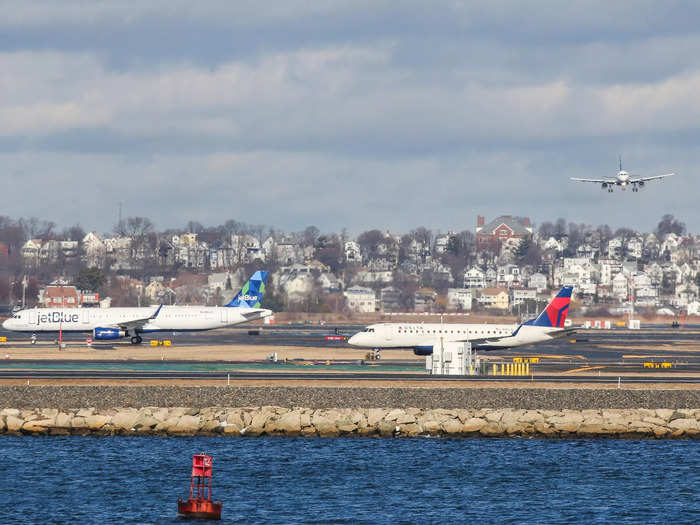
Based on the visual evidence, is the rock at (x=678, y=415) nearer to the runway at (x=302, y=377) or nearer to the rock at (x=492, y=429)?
the rock at (x=492, y=429)

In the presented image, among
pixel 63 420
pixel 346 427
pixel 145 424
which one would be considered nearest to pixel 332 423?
pixel 346 427

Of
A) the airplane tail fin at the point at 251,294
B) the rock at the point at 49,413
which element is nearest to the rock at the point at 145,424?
the rock at the point at 49,413

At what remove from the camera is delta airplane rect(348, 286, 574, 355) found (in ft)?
297

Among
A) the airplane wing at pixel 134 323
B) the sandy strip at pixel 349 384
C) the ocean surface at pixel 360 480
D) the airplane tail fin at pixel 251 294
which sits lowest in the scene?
the ocean surface at pixel 360 480

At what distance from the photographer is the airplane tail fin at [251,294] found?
12400 centimetres

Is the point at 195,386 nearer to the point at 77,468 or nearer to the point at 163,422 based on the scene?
the point at 163,422

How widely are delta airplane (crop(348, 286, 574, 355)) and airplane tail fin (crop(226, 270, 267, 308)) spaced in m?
34.1

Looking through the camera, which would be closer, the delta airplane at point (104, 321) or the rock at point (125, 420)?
the rock at point (125, 420)

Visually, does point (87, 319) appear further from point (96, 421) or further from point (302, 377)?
point (96, 421)

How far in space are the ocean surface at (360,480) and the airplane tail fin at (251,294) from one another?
6794cm

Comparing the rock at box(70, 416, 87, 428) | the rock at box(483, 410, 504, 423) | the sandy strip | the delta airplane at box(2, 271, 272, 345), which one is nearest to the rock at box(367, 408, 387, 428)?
the rock at box(483, 410, 504, 423)

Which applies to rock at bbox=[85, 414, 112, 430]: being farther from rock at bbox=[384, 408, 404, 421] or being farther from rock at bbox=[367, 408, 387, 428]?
rock at bbox=[384, 408, 404, 421]

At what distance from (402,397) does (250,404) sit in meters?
8.00

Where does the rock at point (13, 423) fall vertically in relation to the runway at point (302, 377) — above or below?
below
